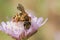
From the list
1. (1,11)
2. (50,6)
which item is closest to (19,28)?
(1,11)

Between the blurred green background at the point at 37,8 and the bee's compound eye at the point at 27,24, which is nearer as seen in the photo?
the bee's compound eye at the point at 27,24

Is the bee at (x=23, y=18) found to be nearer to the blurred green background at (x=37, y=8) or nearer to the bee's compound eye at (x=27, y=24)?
the bee's compound eye at (x=27, y=24)

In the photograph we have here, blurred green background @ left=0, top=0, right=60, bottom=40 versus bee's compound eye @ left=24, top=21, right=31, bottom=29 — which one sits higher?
blurred green background @ left=0, top=0, right=60, bottom=40

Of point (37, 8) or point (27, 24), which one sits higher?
point (37, 8)

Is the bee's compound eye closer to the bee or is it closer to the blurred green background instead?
the bee

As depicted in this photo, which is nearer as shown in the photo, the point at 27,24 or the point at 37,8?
the point at 27,24

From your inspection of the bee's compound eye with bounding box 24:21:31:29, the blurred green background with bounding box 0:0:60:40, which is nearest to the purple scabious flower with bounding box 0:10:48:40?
the bee's compound eye with bounding box 24:21:31:29

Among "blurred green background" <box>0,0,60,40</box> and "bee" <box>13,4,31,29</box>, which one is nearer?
"bee" <box>13,4,31,29</box>

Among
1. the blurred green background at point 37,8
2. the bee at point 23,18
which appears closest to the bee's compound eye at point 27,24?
the bee at point 23,18

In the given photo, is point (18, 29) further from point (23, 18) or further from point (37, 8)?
point (37, 8)

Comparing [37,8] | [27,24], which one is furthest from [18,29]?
[37,8]

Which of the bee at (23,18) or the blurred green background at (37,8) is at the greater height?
the blurred green background at (37,8)

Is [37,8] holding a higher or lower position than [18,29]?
higher
